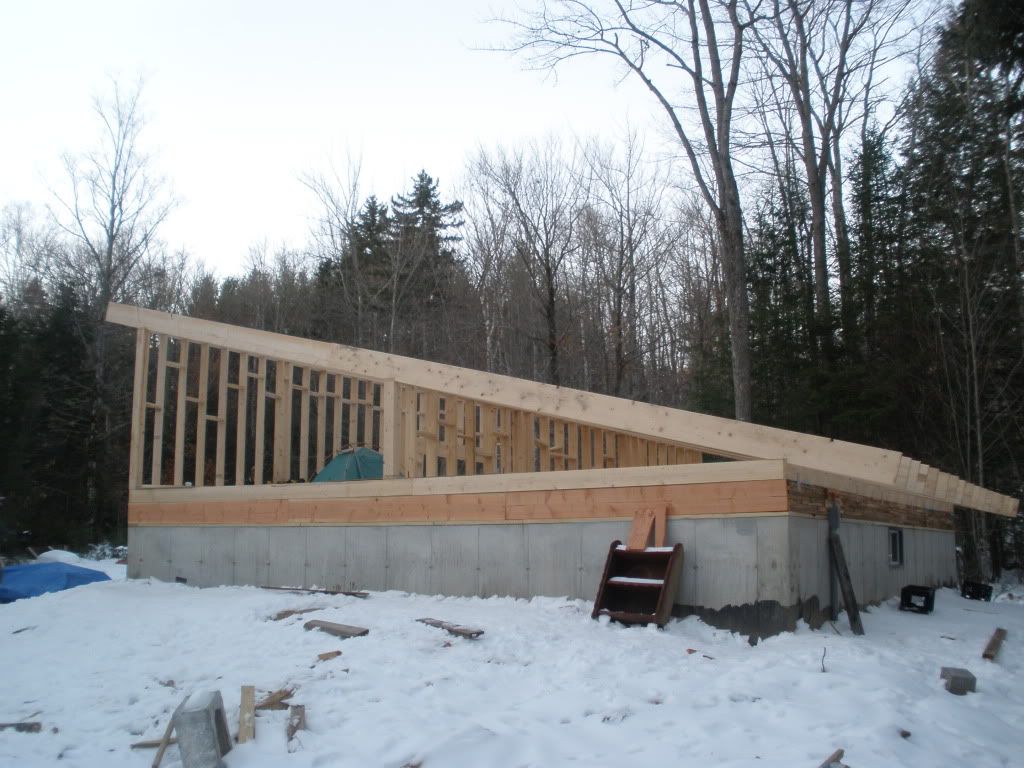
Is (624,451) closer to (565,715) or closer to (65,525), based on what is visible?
(565,715)

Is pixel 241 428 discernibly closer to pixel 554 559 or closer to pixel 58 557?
pixel 554 559

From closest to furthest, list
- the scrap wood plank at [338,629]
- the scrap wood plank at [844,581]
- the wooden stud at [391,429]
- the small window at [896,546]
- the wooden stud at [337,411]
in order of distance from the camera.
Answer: the scrap wood plank at [338,629] < the scrap wood plank at [844,581] < the wooden stud at [391,429] < the small window at [896,546] < the wooden stud at [337,411]

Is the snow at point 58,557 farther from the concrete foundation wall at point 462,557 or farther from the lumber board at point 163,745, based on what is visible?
the lumber board at point 163,745

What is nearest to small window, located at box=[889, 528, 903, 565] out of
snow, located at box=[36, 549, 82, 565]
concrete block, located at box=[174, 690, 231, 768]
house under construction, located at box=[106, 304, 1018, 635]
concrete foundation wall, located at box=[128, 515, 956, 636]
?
house under construction, located at box=[106, 304, 1018, 635]

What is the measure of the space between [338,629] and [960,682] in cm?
496

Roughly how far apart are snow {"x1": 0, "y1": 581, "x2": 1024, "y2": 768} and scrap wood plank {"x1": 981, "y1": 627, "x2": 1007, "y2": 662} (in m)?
0.09

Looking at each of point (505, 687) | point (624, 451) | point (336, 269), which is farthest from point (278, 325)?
point (505, 687)

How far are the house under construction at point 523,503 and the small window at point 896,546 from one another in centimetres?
3

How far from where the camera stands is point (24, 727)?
16.6 feet

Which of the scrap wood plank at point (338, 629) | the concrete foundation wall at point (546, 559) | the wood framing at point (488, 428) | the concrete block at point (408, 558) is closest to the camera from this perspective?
the scrap wood plank at point (338, 629)

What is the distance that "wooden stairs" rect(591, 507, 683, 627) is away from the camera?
7.40 m

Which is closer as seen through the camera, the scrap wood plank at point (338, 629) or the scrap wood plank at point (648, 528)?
the scrap wood plank at point (338, 629)

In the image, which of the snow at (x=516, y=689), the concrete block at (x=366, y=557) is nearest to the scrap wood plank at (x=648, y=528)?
the snow at (x=516, y=689)

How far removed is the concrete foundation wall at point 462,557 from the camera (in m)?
7.27
